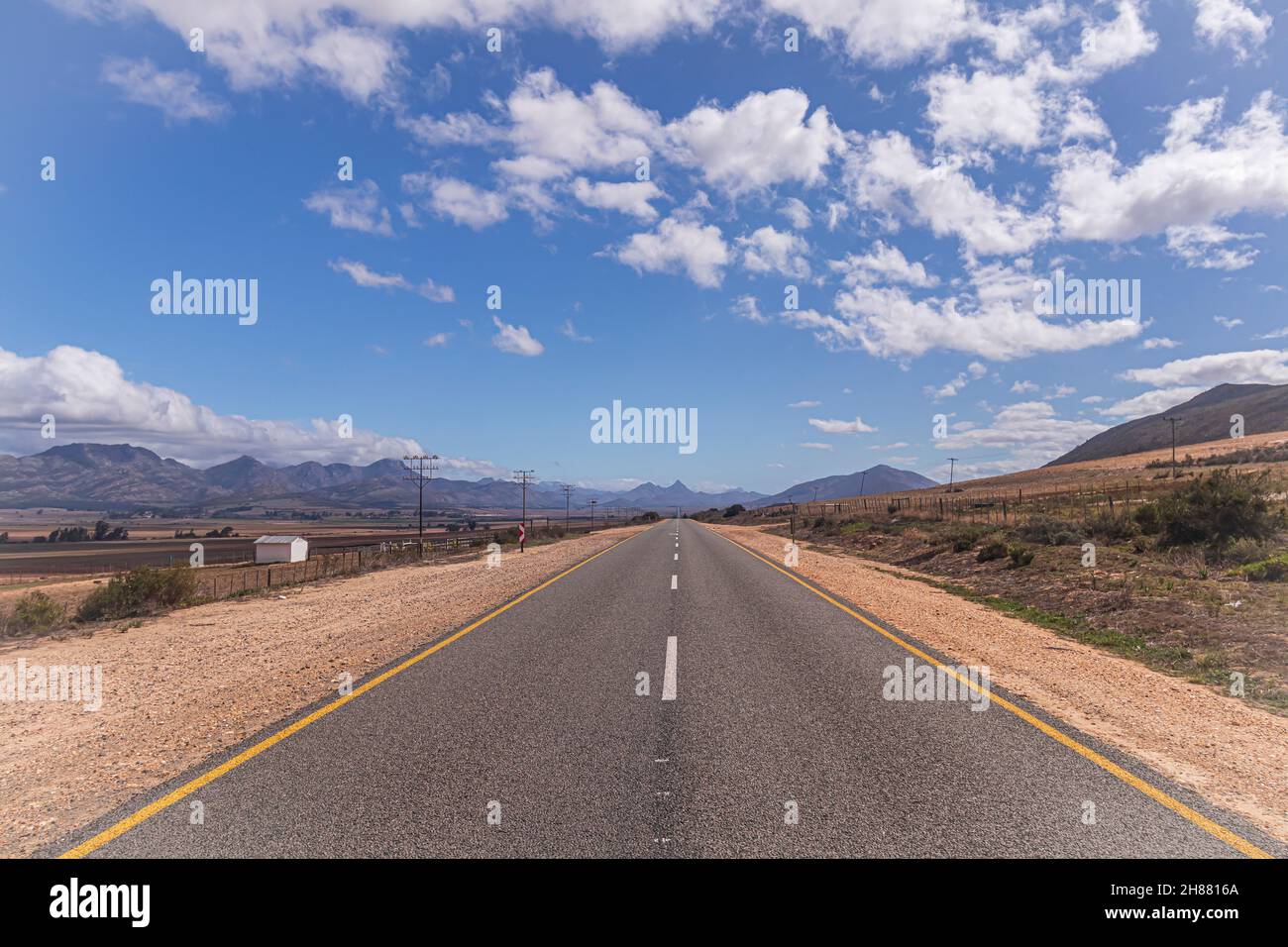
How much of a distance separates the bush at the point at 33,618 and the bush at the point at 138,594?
2.35ft

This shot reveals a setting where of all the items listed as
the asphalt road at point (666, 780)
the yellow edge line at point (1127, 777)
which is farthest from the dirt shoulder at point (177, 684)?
the yellow edge line at point (1127, 777)

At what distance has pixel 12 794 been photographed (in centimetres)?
480

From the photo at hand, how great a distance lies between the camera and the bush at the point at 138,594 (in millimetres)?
14812

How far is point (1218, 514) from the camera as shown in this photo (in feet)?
58.2

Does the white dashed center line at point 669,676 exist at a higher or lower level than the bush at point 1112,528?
lower

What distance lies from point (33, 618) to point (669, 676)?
43.9 feet

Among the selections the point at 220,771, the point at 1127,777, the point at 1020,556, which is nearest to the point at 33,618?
the point at 220,771

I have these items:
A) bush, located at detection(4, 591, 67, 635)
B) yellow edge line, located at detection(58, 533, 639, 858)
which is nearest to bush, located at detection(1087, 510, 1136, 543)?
yellow edge line, located at detection(58, 533, 639, 858)

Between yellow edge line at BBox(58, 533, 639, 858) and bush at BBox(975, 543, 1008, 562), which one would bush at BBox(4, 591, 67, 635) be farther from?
bush at BBox(975, 543, 1008, 562)

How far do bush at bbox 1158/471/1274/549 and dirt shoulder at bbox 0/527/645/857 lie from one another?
17978mm

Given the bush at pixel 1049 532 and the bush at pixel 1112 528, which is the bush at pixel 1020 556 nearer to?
the bush at pixel 1049 532
